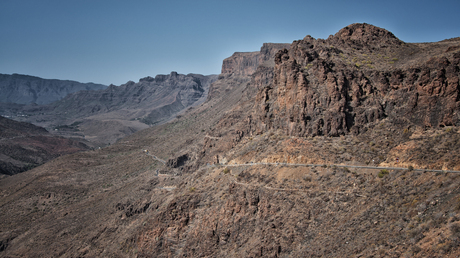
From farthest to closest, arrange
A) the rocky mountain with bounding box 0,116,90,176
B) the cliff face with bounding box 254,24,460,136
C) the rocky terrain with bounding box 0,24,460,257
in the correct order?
1. the rocky mountain with bounding box 0,116,90,176
2. the cliff face with bounding box 254,24,460,136
3. the rocky terrain with bounding box 0,24,460,257

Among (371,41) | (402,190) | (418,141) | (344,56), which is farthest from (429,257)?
(371,41)

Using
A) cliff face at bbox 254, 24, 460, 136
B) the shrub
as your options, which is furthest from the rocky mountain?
the shrub

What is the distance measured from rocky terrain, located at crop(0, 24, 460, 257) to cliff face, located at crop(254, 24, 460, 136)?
0.43 ft

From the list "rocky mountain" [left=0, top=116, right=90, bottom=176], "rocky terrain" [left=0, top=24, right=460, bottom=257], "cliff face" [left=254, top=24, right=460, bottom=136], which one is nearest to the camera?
"rocky terrain" [left=0, top=24, right=460, bottom=257]

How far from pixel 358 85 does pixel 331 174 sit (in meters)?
12.4

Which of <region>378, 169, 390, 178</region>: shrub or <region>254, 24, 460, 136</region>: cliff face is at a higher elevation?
<region>254, 24, 460, 136</region>: cliff face

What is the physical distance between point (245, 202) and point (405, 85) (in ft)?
67.6

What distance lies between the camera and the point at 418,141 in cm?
3422

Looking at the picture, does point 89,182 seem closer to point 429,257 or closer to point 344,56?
point 344,56

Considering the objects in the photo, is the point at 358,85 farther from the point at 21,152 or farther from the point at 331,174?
the point at 21,152

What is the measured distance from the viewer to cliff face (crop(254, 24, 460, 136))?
35.8 metres

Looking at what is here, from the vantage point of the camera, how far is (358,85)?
42.8 metres

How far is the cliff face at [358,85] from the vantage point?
35.8 m

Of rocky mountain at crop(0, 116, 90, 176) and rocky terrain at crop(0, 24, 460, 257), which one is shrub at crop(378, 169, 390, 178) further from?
rocky mountain at crop(0, 116, 90, 176)
